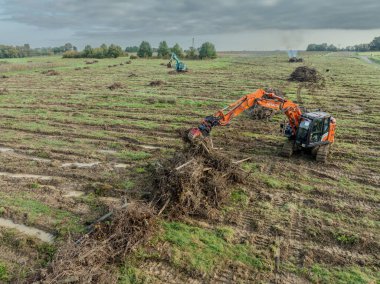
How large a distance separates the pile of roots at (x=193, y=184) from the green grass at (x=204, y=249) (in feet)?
2.02

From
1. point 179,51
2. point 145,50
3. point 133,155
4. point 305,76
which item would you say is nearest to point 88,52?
point 145,50

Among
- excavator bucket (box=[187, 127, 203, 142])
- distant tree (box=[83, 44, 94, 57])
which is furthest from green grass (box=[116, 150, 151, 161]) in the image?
distant tree (box=[83, 44, 94, 57])

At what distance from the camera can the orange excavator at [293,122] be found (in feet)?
39.2

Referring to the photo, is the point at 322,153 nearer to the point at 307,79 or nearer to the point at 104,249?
the point at 104,249

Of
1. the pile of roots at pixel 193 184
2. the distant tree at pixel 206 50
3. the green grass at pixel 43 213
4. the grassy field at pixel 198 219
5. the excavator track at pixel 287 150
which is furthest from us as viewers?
the distant tree at pixel 206 50

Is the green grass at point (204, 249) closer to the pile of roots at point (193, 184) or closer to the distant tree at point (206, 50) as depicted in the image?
the pile of roots at point (193, 184)

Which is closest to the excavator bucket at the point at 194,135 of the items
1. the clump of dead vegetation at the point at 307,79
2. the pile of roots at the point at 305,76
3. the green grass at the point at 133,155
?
the green grass at the point at 133,155

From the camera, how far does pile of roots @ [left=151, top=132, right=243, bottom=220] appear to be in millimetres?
8906

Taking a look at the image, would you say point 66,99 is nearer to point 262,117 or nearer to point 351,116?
point 262,117

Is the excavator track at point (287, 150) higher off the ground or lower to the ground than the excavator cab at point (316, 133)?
lower

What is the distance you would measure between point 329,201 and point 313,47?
18906 cm

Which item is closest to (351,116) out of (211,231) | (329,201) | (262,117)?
(262,117)

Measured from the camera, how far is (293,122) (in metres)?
12.8

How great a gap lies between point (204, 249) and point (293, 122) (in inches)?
283
